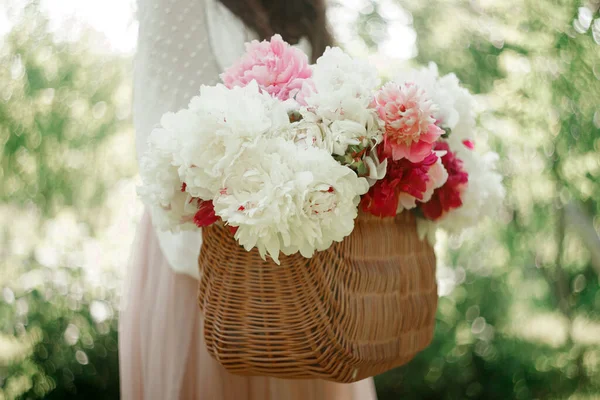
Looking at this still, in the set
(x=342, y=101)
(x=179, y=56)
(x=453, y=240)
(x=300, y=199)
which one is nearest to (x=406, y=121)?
(x=342, y=101)

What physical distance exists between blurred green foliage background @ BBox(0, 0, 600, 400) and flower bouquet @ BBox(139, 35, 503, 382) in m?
1.28

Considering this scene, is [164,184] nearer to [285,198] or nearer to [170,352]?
[285,198]

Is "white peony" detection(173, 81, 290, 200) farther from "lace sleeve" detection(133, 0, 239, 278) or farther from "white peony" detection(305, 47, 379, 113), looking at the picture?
"lace sleeve" detection(133, 0, 239, 278)

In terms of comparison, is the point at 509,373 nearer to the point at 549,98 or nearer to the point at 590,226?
the point at 590,226

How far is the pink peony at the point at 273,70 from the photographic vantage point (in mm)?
1067

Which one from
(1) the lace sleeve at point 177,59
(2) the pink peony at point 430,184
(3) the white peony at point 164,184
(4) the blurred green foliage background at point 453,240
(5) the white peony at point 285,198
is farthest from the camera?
(4) the blurred green foliage background at point 453,240

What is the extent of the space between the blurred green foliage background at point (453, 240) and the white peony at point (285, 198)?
1.47m

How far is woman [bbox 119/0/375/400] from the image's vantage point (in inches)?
51.1

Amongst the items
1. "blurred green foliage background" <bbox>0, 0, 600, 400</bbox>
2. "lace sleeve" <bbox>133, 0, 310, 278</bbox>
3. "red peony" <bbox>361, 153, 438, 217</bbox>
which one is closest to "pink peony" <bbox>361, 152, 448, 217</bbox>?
"red peony" <bbox>361, 153, 438, 217</bbox>

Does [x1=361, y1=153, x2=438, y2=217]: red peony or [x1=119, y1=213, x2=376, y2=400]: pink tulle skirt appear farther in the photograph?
[x1=119, y1=213, x2=376, y2=400]: pink tulle skirt

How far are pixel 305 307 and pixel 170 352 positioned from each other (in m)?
0.45

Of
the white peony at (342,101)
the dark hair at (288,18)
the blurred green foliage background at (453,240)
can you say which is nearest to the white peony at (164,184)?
the white peony at (342,101)

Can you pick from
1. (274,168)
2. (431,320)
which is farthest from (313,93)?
(431,320)

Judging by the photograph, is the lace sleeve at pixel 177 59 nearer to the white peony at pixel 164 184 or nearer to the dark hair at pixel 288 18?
the dark hair at pixel 288 18
